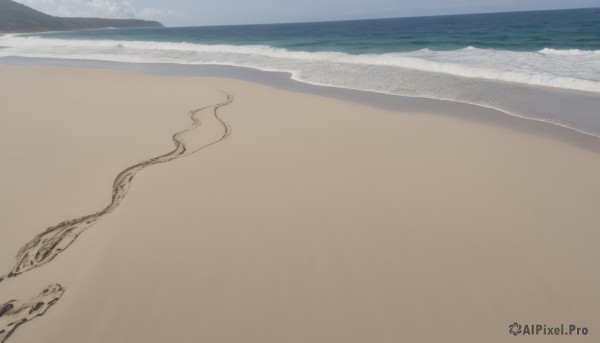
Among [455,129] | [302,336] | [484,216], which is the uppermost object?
[455,129]

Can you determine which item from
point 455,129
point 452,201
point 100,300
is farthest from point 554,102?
point 100,300

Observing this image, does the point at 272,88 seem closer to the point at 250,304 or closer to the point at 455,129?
the point at 455,129

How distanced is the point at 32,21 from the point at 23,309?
397 ft

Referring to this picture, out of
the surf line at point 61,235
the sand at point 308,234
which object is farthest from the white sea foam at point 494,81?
the surf line at point 61,235

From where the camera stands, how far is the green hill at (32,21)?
79062 mm

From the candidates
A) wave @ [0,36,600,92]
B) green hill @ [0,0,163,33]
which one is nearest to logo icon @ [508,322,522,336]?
wave @ [0,36,600,92]

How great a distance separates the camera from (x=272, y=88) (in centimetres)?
1045

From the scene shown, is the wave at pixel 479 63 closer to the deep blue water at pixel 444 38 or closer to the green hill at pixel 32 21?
the deep blue water at pixel 444 38

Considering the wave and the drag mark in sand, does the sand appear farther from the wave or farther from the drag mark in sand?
the wave

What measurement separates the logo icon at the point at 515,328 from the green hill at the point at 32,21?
340 ft

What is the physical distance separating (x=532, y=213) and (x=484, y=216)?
56 cm

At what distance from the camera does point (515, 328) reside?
2.37 meters

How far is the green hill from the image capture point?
7906 cm

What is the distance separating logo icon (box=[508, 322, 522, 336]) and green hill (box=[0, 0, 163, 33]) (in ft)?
340
